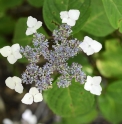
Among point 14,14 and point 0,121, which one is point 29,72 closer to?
point 14,14

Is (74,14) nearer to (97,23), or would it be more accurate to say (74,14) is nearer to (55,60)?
(55,60)

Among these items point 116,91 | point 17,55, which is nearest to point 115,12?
point 17,55

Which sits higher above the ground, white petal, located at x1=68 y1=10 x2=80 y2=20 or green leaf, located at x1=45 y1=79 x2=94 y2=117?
white petal, located at x1=68 y1=10 x2=80 y2=20

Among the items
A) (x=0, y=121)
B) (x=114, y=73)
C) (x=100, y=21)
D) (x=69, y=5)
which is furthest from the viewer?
(x=0, y=121)

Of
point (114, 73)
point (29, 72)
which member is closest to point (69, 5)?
point (29, 72)

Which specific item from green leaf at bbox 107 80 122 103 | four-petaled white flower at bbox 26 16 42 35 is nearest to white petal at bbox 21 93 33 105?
four-petaled white flower at bbox 26 16 42 35

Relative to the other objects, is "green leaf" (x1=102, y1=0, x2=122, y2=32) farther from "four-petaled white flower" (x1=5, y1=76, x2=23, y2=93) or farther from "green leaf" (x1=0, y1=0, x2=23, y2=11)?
"green leaf" (x1=0, y1=0, x2=23, y2=11)
